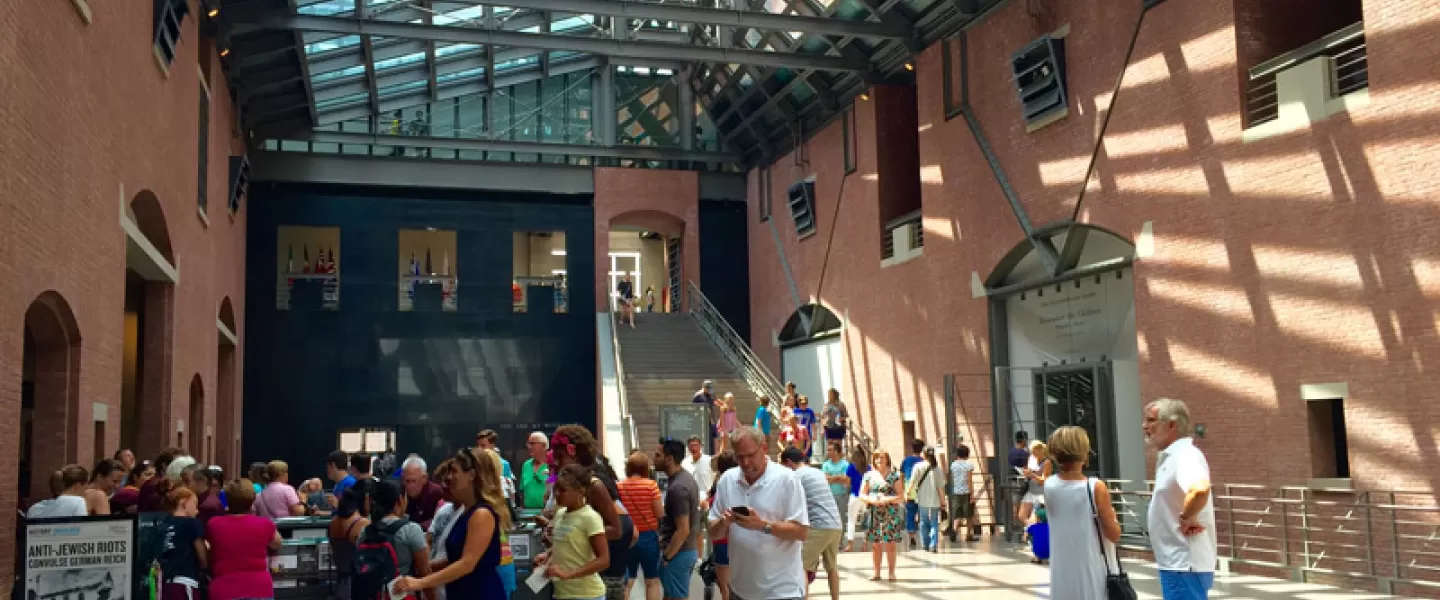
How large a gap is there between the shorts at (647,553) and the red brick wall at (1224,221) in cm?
710

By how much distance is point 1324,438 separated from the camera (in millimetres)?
12172

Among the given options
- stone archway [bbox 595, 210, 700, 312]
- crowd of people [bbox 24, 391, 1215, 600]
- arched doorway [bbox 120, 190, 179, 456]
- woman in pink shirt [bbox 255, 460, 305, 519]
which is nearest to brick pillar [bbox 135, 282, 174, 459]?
arched doorway [bbox 120, 190, 179, 456]

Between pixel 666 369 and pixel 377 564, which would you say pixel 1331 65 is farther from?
pixel 666 369

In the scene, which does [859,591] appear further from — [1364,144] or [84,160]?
[84,160]

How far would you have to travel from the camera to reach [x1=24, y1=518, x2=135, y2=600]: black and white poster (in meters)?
6.70

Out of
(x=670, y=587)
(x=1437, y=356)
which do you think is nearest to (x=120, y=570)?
(x=670, y=587)

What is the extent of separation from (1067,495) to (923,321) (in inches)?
580

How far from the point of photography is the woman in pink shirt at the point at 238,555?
657cm

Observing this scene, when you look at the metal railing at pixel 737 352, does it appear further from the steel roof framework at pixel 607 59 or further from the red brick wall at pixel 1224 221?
the steel roof framework at pixel 607 59

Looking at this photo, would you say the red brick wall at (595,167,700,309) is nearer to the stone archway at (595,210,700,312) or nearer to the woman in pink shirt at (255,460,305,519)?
the stone archway at (595,210,700,312)

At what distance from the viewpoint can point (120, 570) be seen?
6.87 m

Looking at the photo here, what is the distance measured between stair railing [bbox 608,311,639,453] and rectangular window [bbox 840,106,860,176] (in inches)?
238

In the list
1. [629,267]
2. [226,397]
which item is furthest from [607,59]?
[226,397]

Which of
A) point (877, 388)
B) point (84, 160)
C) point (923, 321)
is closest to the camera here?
point (84, 160)
